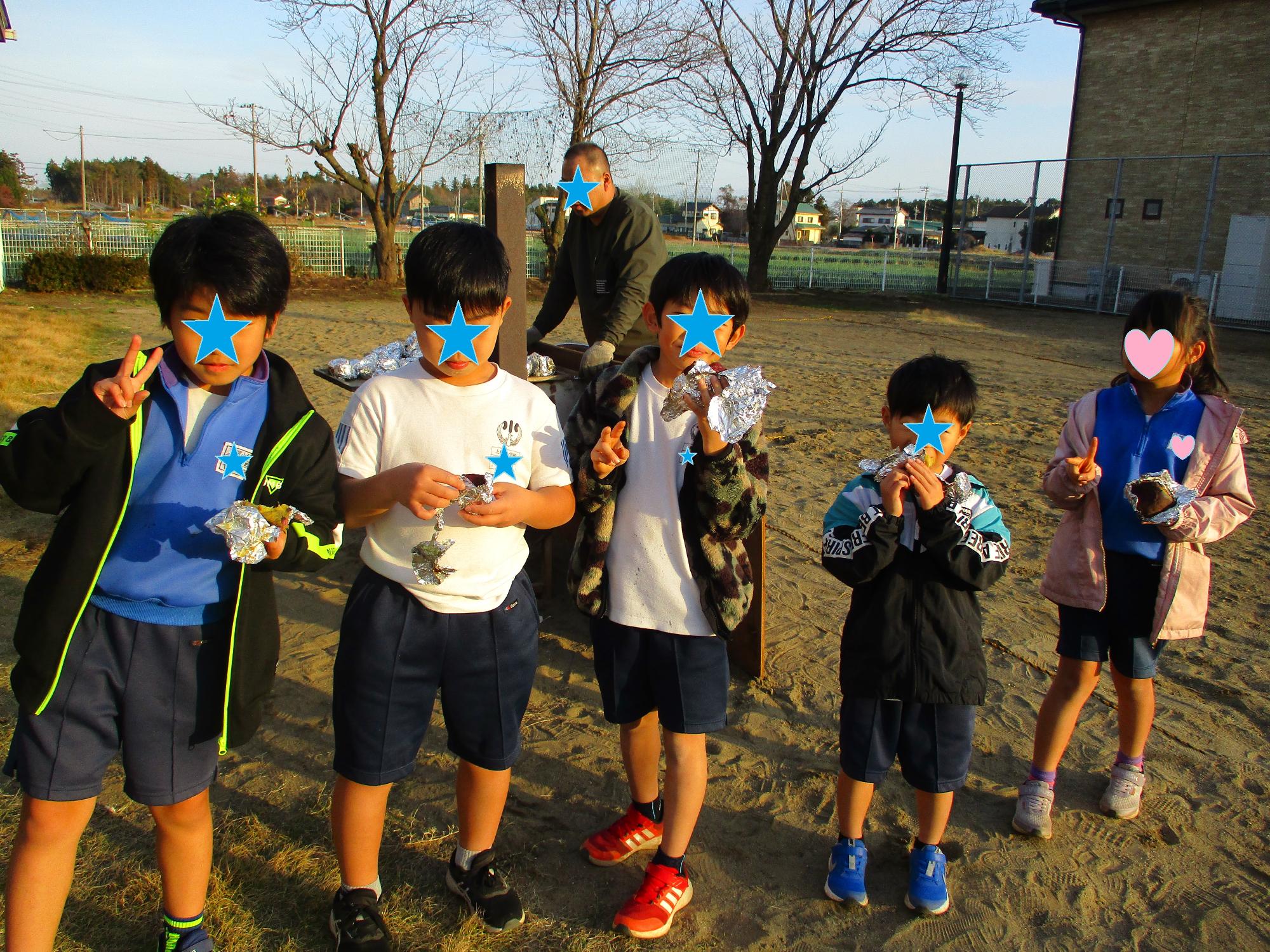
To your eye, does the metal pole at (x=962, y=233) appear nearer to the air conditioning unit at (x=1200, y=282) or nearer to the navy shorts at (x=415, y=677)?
the air conditioning unit at (x=1200, y=282)

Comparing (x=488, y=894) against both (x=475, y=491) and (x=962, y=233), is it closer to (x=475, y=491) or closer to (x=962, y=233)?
(x=475, y=491)

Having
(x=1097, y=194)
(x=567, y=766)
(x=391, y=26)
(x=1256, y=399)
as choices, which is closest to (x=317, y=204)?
(x=391, y=26)

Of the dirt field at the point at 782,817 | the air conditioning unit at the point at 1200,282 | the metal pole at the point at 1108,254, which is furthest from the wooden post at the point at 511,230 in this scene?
the metal pole at the point at 1108,254

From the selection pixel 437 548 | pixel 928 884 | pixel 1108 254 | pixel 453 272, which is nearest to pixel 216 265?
pixel 453 272

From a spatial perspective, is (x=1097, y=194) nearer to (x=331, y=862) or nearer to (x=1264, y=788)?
(x=1264, y=788)

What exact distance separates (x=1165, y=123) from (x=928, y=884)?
77.4 feet

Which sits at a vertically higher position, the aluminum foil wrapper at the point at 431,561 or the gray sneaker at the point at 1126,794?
the aluminum foil wrapper at the point at 431,561

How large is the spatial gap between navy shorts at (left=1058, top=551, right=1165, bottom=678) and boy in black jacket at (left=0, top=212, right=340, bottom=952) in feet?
6.57

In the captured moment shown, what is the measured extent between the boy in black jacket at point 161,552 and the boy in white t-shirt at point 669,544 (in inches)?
25.1

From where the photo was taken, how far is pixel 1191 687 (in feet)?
11.2

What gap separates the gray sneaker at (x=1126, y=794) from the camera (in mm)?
2625

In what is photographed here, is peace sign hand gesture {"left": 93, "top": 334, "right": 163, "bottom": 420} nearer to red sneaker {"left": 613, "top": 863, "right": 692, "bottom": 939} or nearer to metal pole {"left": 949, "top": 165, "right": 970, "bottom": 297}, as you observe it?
red sneaker {"left": 613, "top": 863, "right": 692, "bottom": 939}

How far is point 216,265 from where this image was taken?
5.37ft

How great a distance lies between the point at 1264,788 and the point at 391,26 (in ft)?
79.0
